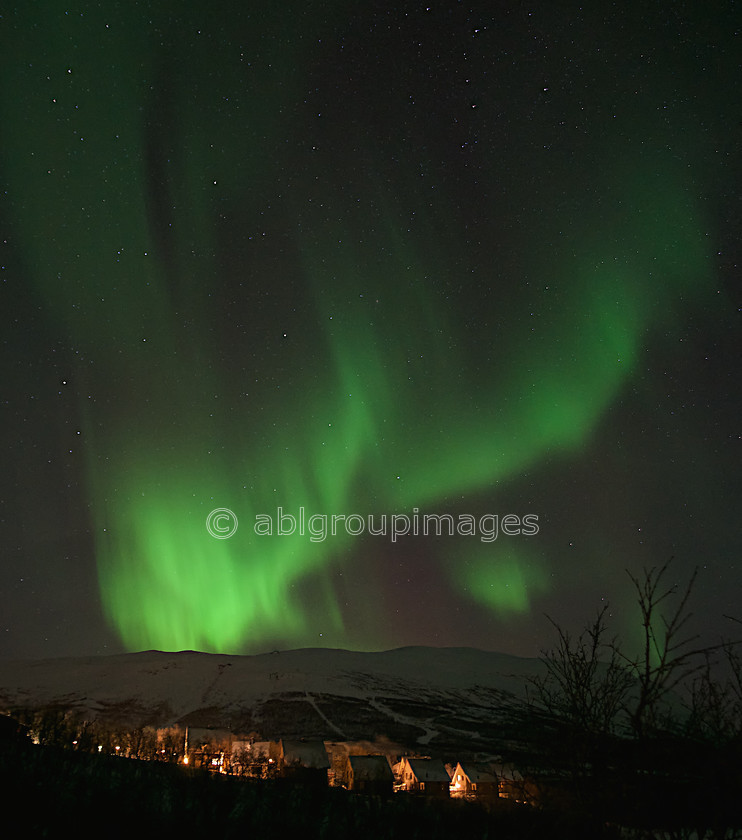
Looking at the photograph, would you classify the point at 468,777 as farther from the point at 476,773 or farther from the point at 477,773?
the point at 477,773

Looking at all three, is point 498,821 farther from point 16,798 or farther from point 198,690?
point 198,690

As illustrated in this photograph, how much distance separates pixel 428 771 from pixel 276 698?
65.3 m

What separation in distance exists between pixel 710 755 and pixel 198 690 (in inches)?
4971

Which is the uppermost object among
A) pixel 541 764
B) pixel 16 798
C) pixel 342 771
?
pixel 16 798

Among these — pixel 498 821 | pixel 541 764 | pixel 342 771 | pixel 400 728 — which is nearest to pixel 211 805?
pixel 541 764

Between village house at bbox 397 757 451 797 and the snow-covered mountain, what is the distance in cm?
2830

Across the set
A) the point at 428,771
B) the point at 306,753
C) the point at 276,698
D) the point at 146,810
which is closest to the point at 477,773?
the point at 428,771

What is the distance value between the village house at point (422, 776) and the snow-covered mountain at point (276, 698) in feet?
92.8

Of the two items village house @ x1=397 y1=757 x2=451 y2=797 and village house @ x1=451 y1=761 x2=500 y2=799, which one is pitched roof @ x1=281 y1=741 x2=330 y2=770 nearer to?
village house @ x1=397 y1=757 x2=451 y2=797

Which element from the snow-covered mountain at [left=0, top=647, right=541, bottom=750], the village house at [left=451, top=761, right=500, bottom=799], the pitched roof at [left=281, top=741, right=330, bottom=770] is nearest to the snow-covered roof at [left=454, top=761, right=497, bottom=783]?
the village house at [left=451, top=761, right=500, bottom=799]

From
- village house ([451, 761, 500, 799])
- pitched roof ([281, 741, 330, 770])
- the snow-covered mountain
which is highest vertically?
the snow-covered mountain

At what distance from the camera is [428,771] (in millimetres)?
50000

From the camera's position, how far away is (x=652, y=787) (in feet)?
16.2

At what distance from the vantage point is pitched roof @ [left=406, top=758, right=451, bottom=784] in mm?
48625
